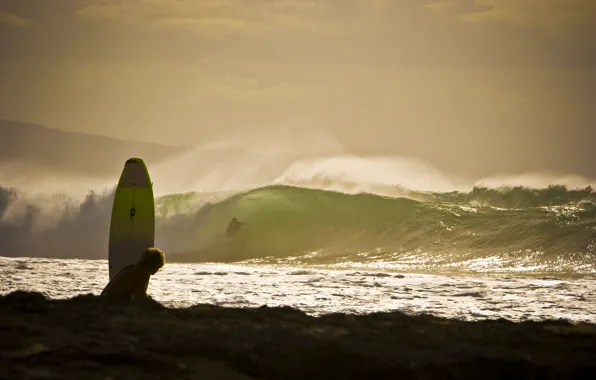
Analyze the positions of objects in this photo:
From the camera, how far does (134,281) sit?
23.6 ft

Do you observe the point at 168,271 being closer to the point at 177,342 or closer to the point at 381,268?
the point at 381,268

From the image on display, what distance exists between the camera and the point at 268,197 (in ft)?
76.8

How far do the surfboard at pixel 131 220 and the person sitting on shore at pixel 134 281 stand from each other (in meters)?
3.43

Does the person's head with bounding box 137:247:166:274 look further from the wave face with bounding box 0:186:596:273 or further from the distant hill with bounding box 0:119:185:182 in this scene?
the distant hill with bounding box 0:119:185:182

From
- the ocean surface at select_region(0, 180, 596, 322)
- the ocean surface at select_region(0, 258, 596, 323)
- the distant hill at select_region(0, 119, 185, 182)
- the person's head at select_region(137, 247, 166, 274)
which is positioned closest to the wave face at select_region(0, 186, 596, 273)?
the ocean surface at select_region(0, 180, 596, 322)

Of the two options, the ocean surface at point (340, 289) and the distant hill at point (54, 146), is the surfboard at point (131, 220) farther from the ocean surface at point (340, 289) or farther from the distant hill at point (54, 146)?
the distant hill at point (54, 146)

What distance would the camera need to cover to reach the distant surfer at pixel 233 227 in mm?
21797

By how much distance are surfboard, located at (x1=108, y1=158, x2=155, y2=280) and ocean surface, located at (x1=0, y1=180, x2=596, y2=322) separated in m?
0.51

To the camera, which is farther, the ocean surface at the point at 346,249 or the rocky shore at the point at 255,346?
the ocean surface at the point at 346,249

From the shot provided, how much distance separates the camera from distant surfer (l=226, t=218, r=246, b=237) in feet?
71.5

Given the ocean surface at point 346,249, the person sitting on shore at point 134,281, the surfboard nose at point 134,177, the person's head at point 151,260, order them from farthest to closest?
the surfboard nose at point 134,177
the ocean surface at point 346,249
the person's head at point 151,260
the person sitting on shore at point 134,281

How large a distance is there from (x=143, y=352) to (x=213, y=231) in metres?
17.2

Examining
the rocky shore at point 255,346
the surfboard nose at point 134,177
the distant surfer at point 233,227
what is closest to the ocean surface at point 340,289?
the surfboard nose at point 134,177

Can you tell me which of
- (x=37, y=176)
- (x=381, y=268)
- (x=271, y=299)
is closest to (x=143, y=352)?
(x=271, y=299)
